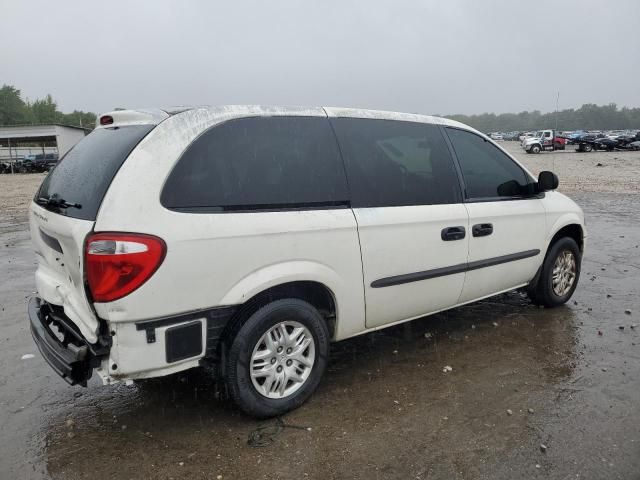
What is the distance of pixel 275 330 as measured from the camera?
119 inches

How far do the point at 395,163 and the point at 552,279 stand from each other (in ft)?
7.60

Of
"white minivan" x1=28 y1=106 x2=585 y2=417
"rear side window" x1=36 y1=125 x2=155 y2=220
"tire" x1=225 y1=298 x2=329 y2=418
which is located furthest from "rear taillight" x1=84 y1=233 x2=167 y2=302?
"tire" x1=225 y1=298 x2=329 y2=418

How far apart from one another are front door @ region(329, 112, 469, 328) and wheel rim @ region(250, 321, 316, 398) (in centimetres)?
53

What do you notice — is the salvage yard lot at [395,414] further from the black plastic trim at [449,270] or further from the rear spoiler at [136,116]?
the rear spoiler at [136,116]

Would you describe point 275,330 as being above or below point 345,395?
above

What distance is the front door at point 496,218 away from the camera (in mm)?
4035

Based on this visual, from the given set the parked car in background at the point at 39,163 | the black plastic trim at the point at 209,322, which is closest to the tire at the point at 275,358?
the black plastic trim at the point at 209,322

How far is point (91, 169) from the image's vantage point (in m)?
2.86

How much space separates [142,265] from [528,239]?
3321 mm

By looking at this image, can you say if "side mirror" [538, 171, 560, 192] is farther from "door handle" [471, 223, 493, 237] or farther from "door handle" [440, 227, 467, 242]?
"door handle" [440, 227, 467, 242]

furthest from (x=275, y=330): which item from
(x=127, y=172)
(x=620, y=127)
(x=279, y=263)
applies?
(x=620, y=127)

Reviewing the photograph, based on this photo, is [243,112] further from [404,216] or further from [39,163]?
[39,163]

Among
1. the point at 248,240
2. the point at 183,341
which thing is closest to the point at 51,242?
the point at 183,341

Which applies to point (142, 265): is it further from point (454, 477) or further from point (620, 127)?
point (620, 127)
